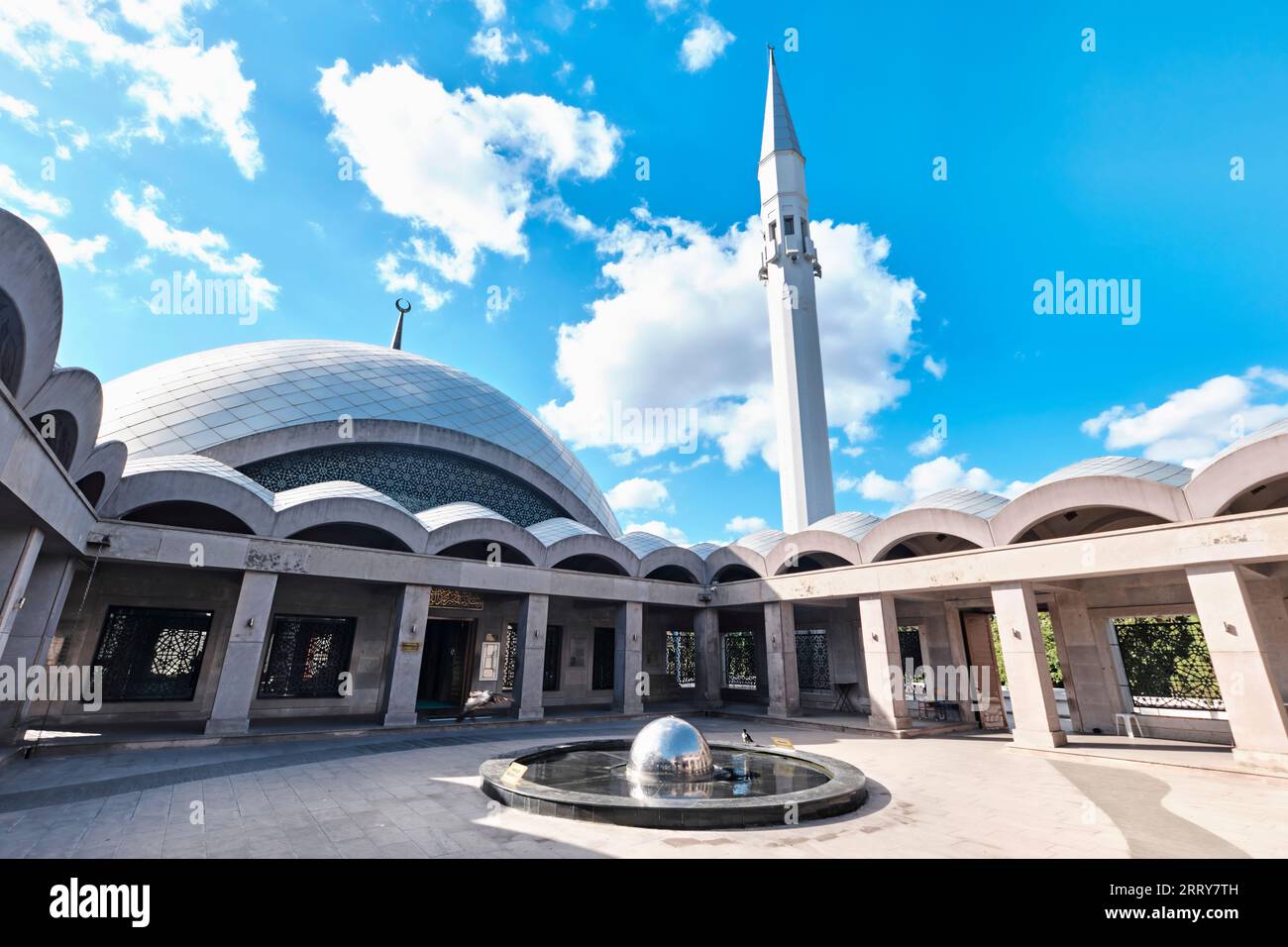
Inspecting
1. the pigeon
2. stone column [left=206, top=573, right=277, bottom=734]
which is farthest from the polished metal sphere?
the pigeon

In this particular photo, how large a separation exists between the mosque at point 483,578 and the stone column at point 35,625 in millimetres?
48

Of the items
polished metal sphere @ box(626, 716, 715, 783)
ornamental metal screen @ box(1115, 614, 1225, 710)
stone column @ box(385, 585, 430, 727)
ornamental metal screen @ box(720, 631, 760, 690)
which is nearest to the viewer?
polished metal sphere @ box(626, 716, 715, 783)

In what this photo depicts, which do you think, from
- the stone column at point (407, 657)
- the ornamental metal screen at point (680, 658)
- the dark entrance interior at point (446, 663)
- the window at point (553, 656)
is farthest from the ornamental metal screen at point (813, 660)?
the stone column at point (407, 657)

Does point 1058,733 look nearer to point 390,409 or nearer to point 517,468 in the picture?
point 517,468

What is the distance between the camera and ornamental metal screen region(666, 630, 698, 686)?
2419 cm

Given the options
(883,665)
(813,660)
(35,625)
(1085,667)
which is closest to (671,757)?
(883,665)

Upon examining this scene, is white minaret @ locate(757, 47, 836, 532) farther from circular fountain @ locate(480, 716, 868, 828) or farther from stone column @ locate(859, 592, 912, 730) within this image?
circular fountain @ locate(480, 716, 868, 828)

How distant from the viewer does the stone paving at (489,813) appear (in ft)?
17.7

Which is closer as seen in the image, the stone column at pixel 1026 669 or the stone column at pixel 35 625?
the stone column at pixel 35 625

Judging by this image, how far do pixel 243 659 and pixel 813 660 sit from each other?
18245mm

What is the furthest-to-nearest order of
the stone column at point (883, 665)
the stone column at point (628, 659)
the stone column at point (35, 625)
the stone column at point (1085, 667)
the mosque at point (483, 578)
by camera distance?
the stone column at point (628, 659) → the stone column at point (883, 665) → the stone column at point (1085, 667) → the mosque at point (483, 578) → the stone column at point (35, 625)

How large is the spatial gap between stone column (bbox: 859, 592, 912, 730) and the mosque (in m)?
0.08

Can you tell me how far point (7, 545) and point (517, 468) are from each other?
15307mm

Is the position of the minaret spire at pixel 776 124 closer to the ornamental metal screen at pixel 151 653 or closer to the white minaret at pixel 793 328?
the white minaret at pixel 793 328
